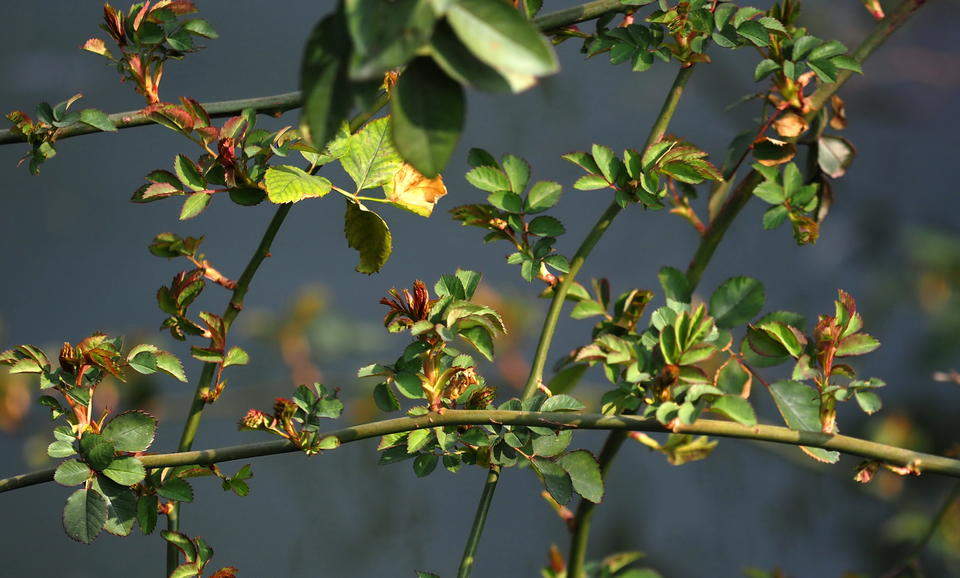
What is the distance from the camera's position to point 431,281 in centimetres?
163

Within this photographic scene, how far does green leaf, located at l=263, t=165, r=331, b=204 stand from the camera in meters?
0.60

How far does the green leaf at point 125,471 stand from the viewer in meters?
0.62

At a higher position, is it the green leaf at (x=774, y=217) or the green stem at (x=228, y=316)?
the green leaf at (x=774, y=217)

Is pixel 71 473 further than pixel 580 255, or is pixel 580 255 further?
pixel 580 255

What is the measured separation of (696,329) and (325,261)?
111 centimetres

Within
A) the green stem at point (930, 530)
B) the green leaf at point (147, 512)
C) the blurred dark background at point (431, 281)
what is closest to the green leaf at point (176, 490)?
the green leaf at point (147, 512)

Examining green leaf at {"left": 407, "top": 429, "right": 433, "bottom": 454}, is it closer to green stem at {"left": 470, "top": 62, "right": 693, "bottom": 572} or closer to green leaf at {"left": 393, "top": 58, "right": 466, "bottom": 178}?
green stem at {"left": 470, "top": 62, "right": 693, "bottom": 572}

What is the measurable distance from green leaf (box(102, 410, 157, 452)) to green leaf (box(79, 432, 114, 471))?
0.01 m

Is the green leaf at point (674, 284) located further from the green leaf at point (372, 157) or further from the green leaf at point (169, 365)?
the green leaf at point (169, 365)

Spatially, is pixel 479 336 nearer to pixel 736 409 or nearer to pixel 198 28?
pixel 736 409

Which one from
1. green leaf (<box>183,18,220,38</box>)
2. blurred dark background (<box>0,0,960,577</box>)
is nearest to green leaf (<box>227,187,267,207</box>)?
green leaf (<box>183,18,220,38</box>)

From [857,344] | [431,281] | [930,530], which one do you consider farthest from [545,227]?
[431,281]

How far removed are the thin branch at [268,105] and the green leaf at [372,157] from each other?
54mm

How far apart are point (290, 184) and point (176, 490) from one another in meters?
0.22
